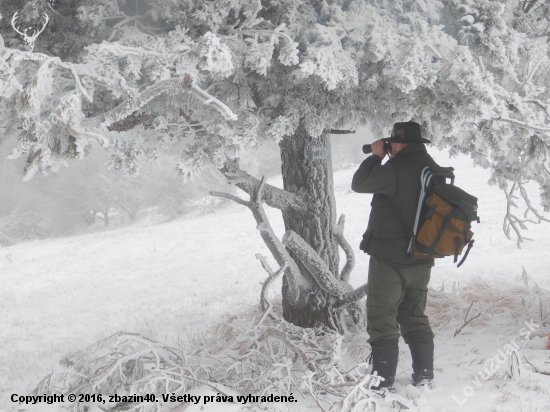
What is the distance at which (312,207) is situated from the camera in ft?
16.3

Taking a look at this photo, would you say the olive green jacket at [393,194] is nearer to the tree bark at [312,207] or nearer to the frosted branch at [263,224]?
the frosted branch at [263,224]

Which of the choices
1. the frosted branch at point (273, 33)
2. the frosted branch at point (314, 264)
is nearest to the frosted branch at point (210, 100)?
the frosted branch at point (273, 33)

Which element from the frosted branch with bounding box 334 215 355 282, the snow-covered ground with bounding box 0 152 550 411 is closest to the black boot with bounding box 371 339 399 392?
the snow-covered ground with bounding box 0 152 550 411

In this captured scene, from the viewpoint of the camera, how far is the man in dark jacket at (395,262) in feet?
9.87

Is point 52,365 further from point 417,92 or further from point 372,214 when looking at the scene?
point 417,92

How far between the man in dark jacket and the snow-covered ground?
254 mm

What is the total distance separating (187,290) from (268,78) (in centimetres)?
893

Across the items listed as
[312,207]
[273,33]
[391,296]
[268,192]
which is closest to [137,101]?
[273,33]

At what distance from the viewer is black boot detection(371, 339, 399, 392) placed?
2.97 metres

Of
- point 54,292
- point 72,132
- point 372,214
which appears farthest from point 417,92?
point 54,292

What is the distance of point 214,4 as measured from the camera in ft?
11.4

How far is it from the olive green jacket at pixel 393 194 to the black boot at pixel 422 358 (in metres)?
0.54

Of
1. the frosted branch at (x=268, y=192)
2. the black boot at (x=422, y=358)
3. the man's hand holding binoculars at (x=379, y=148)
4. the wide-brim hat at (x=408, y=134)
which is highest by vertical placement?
the wide-brim hat at (x=408, y=134)

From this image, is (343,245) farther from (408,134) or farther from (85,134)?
(85,134)
